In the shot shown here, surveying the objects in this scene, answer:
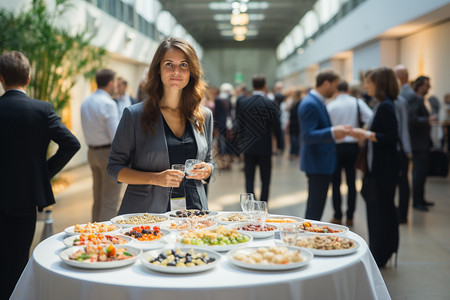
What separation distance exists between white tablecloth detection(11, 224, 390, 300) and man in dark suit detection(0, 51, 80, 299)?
90 centimetres

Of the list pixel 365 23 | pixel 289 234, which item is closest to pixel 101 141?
pixel 289 234

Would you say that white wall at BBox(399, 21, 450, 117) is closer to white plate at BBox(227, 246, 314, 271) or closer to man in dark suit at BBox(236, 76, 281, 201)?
man in dark suit at BBox(236, 76, 281, 201)

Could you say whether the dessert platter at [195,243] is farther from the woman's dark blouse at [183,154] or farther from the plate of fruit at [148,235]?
the woman's dark blouse at [183,154]

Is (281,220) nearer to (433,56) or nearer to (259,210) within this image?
(259,210)

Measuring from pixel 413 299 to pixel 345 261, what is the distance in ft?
6.60

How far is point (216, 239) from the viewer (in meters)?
2.06

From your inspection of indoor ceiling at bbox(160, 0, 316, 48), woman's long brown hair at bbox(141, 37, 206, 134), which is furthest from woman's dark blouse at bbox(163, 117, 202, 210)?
indoor ceiling at bbox(160, 0, 316, 48)

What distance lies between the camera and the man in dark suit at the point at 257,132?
6.12 meters

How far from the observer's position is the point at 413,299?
3.51 m

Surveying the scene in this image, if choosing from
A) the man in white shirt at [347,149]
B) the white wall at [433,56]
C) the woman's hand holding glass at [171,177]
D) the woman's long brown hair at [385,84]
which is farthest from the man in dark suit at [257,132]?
the white wall at [433,56]

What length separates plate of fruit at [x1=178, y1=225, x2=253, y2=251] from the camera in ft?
6.55

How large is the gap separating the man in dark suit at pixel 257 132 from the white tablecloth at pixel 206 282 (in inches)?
164

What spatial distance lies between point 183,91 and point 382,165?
80.6 inches

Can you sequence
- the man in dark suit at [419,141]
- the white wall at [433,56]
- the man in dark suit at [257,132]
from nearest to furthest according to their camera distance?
the man in dark suit at [257,132]
the man in dark suit at [419,141]
the white wall at [433,56]
